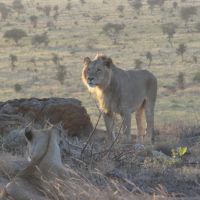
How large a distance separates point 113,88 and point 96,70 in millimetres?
684

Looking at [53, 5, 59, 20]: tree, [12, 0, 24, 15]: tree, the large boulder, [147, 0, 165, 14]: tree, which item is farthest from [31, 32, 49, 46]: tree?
the large boulder

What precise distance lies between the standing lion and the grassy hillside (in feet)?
11.3

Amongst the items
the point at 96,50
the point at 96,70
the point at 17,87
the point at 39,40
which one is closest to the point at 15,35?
the point at 39,40

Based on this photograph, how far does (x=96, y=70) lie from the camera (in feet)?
42.1

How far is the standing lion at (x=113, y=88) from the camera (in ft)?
42.0

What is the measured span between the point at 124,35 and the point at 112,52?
31.4ft

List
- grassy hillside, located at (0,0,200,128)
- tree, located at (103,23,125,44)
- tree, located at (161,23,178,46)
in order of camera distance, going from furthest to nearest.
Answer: tree, located at (103,23,125,44) < tree, located at (161,23,178,46) < grassy hillside, located at (0,0,200,128)

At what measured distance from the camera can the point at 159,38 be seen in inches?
2148

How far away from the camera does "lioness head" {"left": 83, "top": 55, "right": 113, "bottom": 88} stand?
12.7 m

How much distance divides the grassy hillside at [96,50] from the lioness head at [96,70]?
4888 millimetres

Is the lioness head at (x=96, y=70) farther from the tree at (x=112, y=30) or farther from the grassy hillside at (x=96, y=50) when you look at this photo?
the tree at (x=112, y=30)

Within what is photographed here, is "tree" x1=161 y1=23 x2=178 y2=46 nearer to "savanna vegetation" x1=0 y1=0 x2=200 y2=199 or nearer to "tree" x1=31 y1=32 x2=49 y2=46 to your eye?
"savanna vegetation" x1=0 y1=0 x2=200 y2=199

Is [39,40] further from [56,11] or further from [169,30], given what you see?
[56,11]

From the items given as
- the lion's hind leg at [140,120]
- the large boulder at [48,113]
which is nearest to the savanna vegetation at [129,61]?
the lion's hind leg at [140,120]
